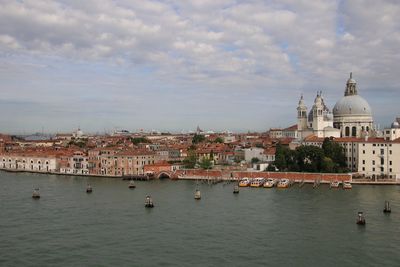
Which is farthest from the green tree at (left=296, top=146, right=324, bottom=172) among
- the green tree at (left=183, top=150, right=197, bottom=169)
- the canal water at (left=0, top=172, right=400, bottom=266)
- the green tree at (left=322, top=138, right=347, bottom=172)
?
the green tree at (left=183, top=150, right=197, bottom=169)

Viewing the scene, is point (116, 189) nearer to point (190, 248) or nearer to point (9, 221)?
point (9, 221)

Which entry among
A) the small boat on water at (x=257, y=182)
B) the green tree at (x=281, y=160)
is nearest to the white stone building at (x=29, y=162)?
the small boat on water at (x=257, y=182)

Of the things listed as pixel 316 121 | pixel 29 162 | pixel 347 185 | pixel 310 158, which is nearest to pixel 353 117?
pixel 316 121

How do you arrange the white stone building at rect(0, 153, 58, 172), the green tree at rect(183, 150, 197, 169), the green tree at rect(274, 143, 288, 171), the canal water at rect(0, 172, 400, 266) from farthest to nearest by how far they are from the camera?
the white stone building at rect(0, 153, 58, 172) → the green tree at rect(183, 150, 197, 169) → the green tree at rect(274, 143, 288, 171) → the canal water at rect(0, 172, 400, 266)

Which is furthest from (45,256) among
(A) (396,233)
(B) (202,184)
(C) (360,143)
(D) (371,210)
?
(C) (360,143)

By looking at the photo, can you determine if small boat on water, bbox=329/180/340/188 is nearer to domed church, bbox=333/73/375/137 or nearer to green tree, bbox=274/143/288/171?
Answer: green tree, bbox=274/143/288/171
